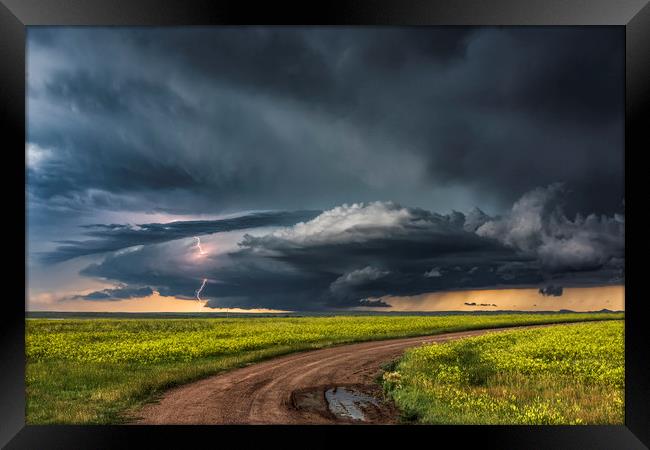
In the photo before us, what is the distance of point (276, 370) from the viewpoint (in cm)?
1443

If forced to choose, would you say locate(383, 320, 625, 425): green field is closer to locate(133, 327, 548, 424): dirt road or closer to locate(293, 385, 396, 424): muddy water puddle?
locate(293, 385, 396, 424): muddy water puddle

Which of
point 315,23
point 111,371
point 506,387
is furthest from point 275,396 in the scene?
point 315,23

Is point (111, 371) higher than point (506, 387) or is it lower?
lower

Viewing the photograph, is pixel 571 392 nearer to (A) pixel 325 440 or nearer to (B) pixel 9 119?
(A) pixel 325 440

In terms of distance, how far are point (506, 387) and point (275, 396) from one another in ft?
19.0

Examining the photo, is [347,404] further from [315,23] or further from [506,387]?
[315,23]

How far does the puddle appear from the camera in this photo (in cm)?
962

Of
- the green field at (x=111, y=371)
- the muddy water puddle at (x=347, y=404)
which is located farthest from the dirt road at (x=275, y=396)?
the green field at (x=111, y=371)

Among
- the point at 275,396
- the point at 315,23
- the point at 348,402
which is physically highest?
the point at 315,23

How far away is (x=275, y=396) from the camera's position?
1071 centimetres

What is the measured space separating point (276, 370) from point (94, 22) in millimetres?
10834

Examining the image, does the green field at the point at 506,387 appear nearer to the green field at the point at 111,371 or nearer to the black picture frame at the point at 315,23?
the black picture frame at the point at 315,23

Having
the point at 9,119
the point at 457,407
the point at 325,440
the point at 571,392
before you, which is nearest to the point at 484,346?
the point at 571,392

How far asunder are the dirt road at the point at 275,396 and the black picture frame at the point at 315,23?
1602 mm
